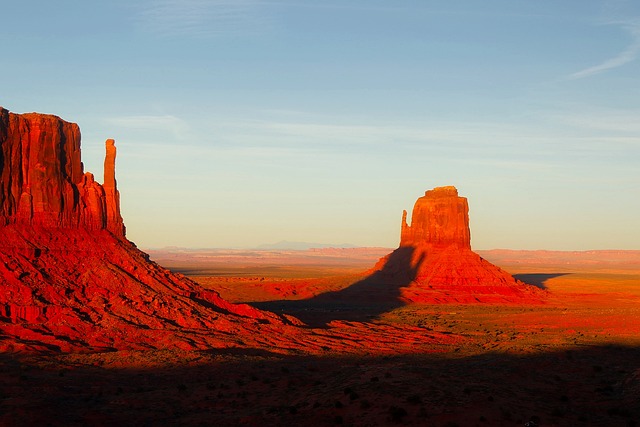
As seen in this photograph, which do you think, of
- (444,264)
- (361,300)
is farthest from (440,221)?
(361,300)

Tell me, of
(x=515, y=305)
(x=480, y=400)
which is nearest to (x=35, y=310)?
(x=480, y=400)

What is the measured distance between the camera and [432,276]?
117 meters

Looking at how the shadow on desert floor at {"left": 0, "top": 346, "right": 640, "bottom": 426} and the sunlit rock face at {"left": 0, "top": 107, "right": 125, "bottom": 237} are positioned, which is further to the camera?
the sunlit rock face at {"left": 0, "top": 107, "right": 125, "bottom": 237}

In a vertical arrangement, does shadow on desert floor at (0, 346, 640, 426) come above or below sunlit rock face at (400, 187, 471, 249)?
below

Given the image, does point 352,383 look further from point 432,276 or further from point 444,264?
point 444,264

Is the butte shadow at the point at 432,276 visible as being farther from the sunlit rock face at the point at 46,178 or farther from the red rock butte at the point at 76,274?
the sunlit rock face at the point at 46,178

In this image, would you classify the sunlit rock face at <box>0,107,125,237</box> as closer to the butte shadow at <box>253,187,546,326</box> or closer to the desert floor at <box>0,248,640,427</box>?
the desert floor at <box>0,248,640,427</box>

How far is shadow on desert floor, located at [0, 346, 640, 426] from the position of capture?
29156mm

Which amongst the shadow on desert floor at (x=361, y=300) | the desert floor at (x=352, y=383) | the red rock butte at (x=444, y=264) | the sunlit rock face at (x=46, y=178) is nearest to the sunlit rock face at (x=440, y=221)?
the red rock butte at (x=444, y=264)

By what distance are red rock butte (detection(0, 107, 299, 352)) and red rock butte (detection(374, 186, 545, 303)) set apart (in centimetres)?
5453

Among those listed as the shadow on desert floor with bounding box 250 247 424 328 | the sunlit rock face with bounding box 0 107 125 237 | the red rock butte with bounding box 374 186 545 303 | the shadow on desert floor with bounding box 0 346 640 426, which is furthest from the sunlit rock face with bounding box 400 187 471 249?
the shadow on desert floor with bounding box 0 346 640 426

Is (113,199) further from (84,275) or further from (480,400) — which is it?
(480,400)

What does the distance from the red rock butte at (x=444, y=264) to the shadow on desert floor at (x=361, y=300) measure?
0.29 meters

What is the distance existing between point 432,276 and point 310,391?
8551 cm
